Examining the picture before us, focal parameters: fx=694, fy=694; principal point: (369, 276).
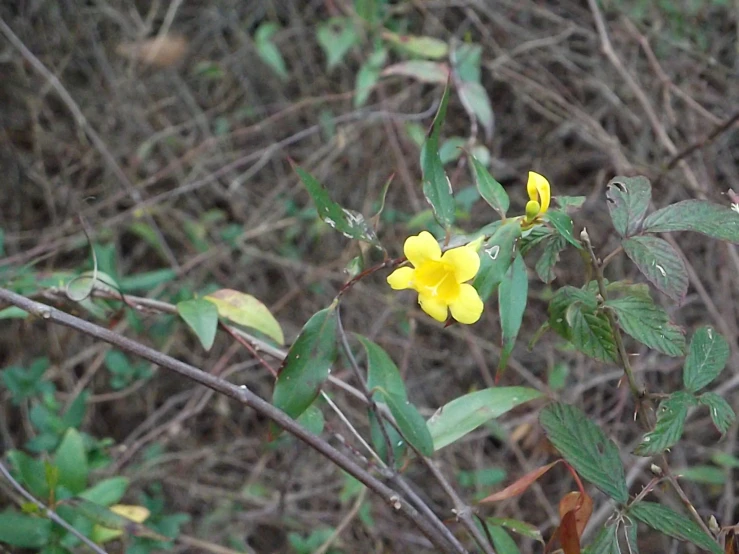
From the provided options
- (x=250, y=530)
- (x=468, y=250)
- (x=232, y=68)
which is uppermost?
(x=468, y=250)

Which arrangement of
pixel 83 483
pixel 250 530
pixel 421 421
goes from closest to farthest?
pixel 421 421 < pixel 83 483 < pixel 250 530

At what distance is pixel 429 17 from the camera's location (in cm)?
202

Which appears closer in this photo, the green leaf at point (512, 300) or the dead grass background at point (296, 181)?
the green leaf at point (512, 300)

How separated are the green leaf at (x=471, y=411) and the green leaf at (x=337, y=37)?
3.67 ft

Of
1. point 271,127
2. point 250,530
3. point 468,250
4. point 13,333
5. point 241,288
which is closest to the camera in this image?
point 468,250

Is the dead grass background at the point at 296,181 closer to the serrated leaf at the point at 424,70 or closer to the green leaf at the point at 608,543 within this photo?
the serrated leaf at the point at 424,70

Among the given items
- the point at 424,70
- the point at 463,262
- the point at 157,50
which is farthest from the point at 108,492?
the point at 157,50

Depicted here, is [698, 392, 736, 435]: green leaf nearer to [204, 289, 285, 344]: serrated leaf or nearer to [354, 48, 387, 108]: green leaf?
[204, 289, 285, 344]: serrated leaf

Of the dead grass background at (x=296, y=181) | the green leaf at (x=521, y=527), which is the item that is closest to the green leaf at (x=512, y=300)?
the green leaf at (x=521, y=527)

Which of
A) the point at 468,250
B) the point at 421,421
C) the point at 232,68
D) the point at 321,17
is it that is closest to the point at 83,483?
the point at 421,421

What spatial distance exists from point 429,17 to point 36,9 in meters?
1.15

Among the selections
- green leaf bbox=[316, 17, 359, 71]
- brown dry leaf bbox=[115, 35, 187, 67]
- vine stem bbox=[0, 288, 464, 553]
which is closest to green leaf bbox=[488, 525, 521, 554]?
vine stem bbox=[0, 288, 464, 553]

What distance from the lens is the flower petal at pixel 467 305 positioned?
646 millimetres

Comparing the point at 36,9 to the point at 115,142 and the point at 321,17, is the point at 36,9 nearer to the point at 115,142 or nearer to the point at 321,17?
the point at 115,142
